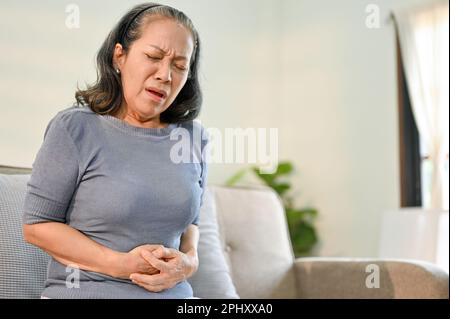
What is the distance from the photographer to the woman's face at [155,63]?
3.05 feet

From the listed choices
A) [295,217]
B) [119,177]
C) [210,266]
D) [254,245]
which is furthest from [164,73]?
[295,217]

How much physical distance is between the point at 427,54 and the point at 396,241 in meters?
0.90

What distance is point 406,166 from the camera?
3209 mm

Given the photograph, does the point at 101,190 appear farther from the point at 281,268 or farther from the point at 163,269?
→ the point at 281,268

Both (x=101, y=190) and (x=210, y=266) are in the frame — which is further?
(x=210, y=266)

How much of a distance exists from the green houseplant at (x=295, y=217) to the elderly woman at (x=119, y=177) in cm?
238

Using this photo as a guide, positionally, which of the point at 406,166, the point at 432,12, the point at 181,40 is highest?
the point at 432,12

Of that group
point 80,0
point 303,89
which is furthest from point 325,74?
point 80,0

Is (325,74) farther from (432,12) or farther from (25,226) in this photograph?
(25,226)

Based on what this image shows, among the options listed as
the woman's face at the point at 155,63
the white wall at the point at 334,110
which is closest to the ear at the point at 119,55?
the woman's face at the point at 155,63

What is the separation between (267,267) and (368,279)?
0.30 meters

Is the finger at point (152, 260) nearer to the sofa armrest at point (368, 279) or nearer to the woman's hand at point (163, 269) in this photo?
the woman's hand at point (163, 269)

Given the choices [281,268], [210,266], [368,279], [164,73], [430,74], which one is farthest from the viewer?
[430,74]

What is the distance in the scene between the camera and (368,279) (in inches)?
74.6
